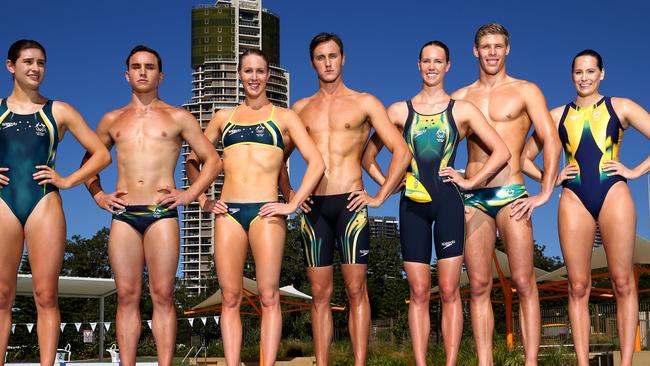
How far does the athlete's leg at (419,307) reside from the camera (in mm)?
8609

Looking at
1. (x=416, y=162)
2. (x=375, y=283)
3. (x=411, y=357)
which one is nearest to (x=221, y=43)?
(x=375, y=283)

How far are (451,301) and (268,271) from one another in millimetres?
1950

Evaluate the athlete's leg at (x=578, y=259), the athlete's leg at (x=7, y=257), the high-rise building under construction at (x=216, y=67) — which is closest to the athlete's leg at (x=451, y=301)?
the athlete's leg at (x=578, y=259)

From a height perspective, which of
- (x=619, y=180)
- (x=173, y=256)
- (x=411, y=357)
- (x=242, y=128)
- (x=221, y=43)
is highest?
(x=221, y=43)

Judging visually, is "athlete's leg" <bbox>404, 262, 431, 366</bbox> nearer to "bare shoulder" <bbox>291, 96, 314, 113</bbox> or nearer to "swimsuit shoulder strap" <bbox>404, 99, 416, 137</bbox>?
"swimsuit shoulder strap" <bbox>404, 99, 416, 137</bbox>

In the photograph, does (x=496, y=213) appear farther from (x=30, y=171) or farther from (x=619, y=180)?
(x=30, y=171)

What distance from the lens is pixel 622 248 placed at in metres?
8.85

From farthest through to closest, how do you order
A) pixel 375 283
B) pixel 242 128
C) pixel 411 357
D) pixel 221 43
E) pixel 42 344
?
pixel 221 43 → pixel 375 283 → pixel 411 357 → pixel 242 128 → pixel 42 344

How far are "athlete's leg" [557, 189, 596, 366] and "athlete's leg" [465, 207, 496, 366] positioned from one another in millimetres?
832

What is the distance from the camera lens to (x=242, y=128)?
883 centimetres

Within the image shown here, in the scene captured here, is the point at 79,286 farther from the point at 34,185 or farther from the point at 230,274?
the point at 230,274

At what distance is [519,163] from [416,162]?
1.14 m

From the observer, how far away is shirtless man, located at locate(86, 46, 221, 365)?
845 cm

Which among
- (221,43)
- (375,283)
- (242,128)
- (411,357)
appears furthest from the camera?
(221,43)
